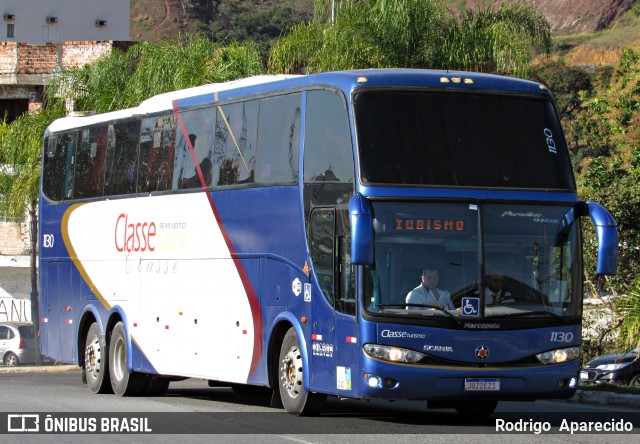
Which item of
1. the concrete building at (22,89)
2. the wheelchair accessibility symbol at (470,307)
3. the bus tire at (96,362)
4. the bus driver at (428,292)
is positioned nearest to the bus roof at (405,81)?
the bus driver at (428,292)

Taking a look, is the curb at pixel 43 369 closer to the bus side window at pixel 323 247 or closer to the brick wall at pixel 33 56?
the brick wall at pixel 33 56

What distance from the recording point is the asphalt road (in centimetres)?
1338

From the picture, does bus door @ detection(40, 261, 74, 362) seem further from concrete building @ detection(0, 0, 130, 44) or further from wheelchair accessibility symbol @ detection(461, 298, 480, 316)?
concrete building @ detection(0, 0, 130, 44)

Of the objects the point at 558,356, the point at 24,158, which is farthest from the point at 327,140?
the point at 24,158

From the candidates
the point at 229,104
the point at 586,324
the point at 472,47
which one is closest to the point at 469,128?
the point at 229,104

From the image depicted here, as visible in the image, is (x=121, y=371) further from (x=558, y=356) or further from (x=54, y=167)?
(x=558, y=356)

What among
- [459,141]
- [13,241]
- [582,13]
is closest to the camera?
[459,141]

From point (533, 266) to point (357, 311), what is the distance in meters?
2.02

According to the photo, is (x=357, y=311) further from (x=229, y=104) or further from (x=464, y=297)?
(x=229, y=104)

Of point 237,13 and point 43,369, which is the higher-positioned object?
point 237,13

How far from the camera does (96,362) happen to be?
20.7 metres

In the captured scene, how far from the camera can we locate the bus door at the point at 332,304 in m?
14.0

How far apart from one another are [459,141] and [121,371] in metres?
7.98

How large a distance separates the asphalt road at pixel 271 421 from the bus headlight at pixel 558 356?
78cm
